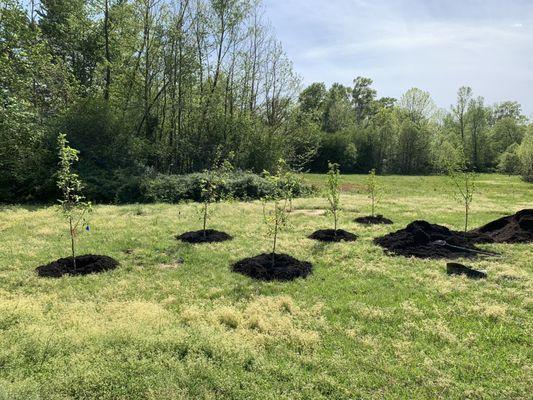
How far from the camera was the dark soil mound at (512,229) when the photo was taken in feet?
32.2

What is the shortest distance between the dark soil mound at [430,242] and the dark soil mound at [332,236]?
2.16ft

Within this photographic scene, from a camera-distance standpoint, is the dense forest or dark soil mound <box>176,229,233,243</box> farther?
the dense forest

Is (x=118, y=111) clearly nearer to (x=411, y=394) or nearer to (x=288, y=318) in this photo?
(x=288, y=318)

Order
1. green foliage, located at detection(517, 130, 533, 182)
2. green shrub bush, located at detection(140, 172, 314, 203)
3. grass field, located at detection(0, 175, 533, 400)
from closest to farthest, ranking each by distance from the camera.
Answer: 1. grass field, located at detection(0, 175, 533, 400)
2. green shrub bush, located at detection(140, 172, 314, 203)
3. green foliage, located at detection(517, 130, 533, 182)

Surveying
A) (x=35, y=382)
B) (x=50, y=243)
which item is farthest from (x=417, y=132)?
(x=35, y=382)

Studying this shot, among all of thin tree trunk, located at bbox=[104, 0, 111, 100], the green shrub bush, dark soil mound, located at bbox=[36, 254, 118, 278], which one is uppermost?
thin tree trunk, located at bbox=[104, 0, 111, 100]

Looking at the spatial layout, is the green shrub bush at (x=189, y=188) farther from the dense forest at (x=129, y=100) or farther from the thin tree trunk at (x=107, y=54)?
the thin tree trunk at (x=107, y=54)

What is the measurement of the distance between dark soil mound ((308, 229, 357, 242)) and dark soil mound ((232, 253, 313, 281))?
7.32ft

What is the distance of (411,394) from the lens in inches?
145

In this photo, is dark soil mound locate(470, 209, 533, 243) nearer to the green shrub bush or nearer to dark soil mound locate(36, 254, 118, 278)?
the green shrub bush

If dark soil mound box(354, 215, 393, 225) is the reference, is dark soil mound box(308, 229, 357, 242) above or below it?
below

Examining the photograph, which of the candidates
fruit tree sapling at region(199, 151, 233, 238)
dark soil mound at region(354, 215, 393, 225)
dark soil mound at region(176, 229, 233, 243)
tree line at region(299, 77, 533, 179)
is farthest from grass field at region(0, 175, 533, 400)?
tree line at region(299, 77, 533, 179)

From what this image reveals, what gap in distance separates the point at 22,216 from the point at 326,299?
34.5 feet

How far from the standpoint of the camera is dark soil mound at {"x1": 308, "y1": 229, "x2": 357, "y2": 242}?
9850 millimetres
